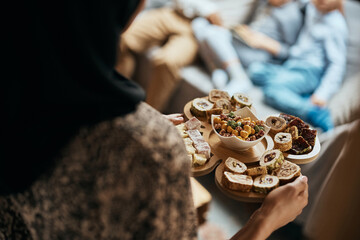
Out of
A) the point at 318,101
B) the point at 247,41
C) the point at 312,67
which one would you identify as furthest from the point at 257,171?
the point at 247,41

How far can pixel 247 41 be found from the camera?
1930mm

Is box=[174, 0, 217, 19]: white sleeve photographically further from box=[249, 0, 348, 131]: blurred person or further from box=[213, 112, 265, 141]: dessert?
box=[213, 112, 265, 141]: dessert

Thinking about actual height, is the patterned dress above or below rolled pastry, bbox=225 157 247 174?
above

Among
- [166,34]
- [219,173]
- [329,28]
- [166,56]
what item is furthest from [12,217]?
[329,28]

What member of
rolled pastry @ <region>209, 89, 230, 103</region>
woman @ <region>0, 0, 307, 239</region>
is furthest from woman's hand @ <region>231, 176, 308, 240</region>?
rolled pastry @ <region>209, 89, 230, 103</region>

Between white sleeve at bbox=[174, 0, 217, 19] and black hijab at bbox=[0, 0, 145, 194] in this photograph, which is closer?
black hijab at bbox=[0, 0, 145, 194]

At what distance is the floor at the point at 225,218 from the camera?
809 millimetres

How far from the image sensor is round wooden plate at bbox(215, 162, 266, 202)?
2.38 feet

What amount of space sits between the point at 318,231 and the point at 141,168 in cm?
34

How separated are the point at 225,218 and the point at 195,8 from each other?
4.33ft

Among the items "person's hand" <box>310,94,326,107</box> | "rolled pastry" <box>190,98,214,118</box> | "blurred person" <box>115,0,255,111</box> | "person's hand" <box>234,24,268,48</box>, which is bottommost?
"blurred person" <box>115,0,255,111</box>

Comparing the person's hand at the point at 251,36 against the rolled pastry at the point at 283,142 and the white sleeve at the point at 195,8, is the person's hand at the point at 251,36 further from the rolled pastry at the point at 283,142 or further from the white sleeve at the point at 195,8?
the rolled pastry at the point at 283,142

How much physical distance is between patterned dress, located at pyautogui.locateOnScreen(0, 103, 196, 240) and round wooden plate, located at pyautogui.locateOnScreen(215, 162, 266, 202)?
0.98ft

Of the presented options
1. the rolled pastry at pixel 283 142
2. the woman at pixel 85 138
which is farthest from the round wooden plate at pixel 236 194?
the woman at pixel 85 138
